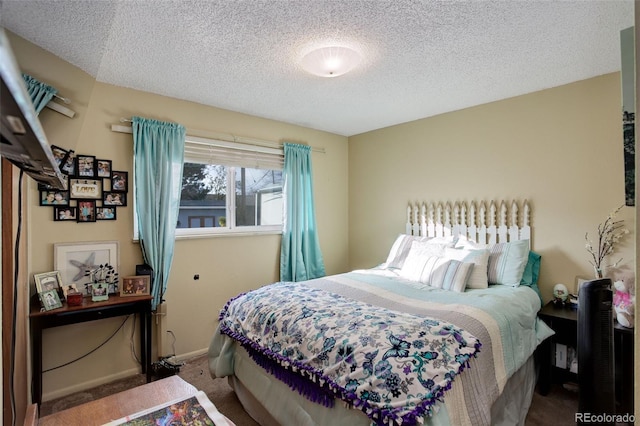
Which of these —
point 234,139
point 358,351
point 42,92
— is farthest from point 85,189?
point 358,351

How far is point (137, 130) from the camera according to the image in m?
2.69

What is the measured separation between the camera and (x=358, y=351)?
152 cm

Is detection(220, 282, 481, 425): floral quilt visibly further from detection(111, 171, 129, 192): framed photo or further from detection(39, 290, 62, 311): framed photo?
detection(111, 171, 129, 192): framed photo

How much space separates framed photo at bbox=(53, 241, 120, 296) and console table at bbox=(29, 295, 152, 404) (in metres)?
0.21

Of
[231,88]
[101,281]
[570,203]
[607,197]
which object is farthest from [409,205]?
[101,281]

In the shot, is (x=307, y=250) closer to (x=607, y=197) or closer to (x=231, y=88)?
(x=231, y=88)

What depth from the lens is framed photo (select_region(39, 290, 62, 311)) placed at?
213cm

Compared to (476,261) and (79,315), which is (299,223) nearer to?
(476,261)

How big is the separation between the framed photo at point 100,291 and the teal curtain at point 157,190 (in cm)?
35

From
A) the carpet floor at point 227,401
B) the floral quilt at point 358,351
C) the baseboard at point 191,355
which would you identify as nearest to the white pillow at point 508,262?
the carpet floor at point 227,401

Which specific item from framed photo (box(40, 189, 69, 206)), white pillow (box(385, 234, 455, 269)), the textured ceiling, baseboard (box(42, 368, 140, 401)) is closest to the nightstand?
→ white pillow (box(385, 234, 455, 269))

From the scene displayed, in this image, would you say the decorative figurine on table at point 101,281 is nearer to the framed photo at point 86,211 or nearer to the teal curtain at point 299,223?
the framed photo at point 86,211

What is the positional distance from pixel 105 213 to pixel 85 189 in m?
0.23

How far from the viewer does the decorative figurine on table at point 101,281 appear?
2.40 meters
